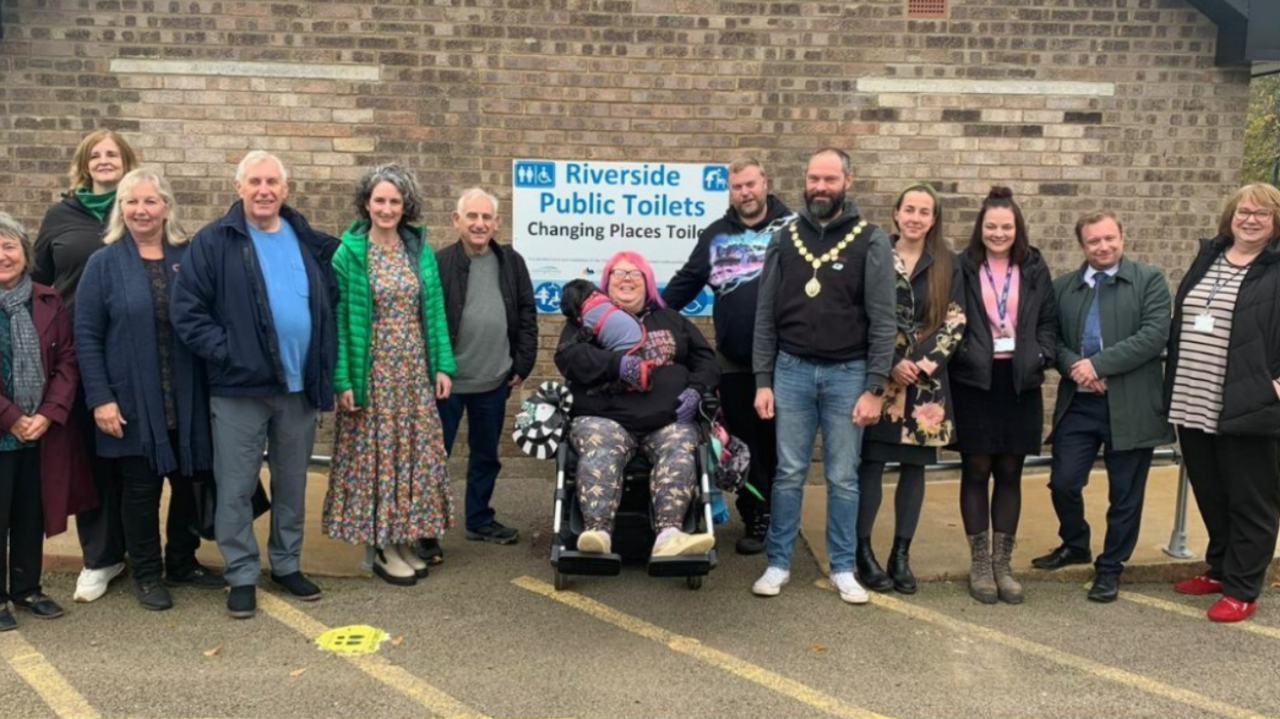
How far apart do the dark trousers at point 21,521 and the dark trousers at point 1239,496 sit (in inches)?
192

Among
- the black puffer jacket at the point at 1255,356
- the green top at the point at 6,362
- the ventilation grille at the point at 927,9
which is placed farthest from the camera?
the ventilation grille at the point at 927,9

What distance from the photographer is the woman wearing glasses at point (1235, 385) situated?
412 centimetres

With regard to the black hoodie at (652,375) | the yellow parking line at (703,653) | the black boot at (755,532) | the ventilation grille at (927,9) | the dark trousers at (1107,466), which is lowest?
the yellow parking line at (703,653)

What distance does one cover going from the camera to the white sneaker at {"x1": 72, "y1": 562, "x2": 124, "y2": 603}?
4375 millimetres

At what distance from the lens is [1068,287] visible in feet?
15.1

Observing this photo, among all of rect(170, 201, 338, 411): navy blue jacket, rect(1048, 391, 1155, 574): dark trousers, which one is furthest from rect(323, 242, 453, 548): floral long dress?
rect(1048, 391, 1155, 574): dark trousers

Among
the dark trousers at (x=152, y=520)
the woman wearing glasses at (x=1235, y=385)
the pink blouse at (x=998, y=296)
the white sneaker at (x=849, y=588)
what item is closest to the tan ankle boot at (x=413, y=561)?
the dark trousers at (x=152, y=520)

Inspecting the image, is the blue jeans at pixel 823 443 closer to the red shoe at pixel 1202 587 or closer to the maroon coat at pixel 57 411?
the red shoe at pixel 1202 587

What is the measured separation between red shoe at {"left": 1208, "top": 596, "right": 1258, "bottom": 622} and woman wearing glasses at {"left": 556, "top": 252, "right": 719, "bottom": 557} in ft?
7.51

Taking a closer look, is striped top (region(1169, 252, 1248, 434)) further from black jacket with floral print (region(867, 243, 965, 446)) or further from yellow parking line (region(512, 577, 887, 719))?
yellow parking line (region(512, 577, 887, 719))

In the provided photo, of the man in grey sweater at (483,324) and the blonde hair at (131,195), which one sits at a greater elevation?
→ the blonde hair at (131,195)

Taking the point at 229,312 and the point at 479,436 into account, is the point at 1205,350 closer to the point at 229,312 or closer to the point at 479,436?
the point at 479,436

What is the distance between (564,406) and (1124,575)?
9.16ft

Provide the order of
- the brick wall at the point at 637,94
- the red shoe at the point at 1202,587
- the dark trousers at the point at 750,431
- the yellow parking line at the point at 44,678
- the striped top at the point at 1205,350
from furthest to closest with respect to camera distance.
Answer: the brick wall at the point at 637,94, the dark trousers at the point at 750,431, the red shoe at the point at 1202,587, the striped top at the point at 1205,350, the yellow parking line at the point at 44,678
